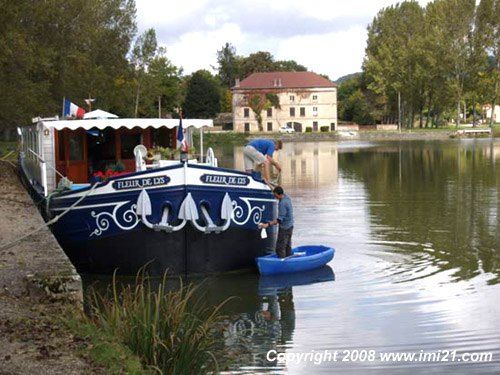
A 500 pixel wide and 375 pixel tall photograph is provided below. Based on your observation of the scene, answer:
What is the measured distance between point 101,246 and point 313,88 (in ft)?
344

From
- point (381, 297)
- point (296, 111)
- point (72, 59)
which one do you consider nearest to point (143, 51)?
point (72, 59)

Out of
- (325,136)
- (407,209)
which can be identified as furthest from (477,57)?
(407,209)

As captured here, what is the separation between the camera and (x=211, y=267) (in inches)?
554

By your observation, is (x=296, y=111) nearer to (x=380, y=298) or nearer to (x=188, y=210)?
(x=188, y=210)

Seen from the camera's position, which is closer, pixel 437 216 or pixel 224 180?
pixel 224 180

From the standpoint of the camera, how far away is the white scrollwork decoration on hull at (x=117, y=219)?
1369 cm

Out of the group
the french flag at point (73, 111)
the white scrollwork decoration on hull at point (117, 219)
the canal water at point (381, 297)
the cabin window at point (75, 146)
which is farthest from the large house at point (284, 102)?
the white scrollwork decoration on hull at point (117, 219)

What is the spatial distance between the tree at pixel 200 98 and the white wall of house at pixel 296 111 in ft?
12.8

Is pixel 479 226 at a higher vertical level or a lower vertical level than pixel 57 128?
lower

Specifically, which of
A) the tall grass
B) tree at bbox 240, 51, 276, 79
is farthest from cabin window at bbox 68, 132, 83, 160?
tree at bbox 240, 51, 276, 79

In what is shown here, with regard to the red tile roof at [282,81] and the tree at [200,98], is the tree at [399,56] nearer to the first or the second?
the red tile roof at [282,81]

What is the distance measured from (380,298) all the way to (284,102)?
105771 millimetres

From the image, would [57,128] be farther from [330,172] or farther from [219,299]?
[330,172]

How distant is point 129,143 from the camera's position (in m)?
17.2
